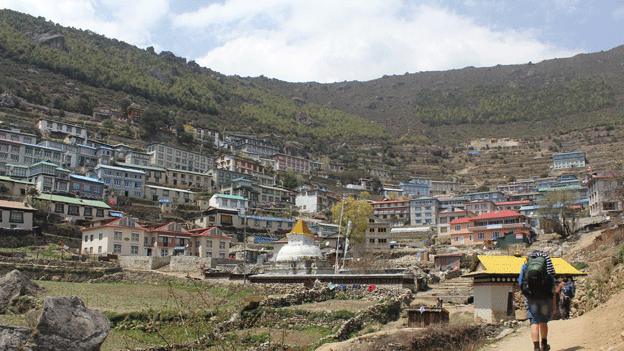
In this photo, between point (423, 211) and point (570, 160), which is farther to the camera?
point (570, 160)

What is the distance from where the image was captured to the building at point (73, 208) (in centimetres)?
6606

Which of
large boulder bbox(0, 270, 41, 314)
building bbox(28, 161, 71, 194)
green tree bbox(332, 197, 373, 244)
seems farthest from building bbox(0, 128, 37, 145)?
large boulder bbox(0, 270, 41, 314)

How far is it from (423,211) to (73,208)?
182 ft

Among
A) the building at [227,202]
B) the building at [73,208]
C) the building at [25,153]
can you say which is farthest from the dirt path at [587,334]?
the building at [25,153]

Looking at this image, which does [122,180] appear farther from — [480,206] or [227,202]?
[480,206]

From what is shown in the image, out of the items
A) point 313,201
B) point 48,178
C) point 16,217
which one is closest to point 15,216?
point 16,217

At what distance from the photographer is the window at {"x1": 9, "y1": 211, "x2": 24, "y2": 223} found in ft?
187

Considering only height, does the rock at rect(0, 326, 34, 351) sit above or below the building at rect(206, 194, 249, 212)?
below

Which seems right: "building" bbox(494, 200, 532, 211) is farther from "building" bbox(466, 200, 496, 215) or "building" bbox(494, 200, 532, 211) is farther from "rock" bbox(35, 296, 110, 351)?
"rock" bbox(35, 296, 110, 351)

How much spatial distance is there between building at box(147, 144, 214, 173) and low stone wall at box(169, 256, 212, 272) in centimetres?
5159

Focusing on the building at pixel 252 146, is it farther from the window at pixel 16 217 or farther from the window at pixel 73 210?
the window at pixel 16 217

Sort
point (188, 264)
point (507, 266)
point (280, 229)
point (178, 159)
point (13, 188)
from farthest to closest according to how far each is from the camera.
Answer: point (178, 159) → point (280, 229) → point (13, 188) → point (188, 264) → point (507, 266)

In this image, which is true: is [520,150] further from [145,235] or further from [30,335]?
[30,335]

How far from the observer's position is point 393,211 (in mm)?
105188
